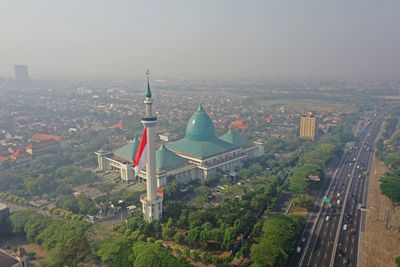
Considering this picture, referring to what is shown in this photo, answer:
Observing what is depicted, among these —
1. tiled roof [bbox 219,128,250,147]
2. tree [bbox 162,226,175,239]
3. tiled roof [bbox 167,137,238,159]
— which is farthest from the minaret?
tiled roof [bbox 219,128,250,147]

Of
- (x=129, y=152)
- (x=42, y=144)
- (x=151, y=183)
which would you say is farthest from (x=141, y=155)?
(x=42, y=144)

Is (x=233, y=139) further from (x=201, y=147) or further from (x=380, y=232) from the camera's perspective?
(x=380, y=232)

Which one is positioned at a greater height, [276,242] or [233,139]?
[233,139]

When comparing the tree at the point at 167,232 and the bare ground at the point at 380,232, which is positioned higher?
the tree at the point at 167,232

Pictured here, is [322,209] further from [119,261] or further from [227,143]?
[119,261]

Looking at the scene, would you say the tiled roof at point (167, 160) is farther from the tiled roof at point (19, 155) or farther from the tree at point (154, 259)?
the tiled roof at point (19, 155)

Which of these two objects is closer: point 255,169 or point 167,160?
point 167,160

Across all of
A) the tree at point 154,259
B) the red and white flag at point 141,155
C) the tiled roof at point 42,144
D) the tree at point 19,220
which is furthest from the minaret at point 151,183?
the tiled roof at point 42,144
